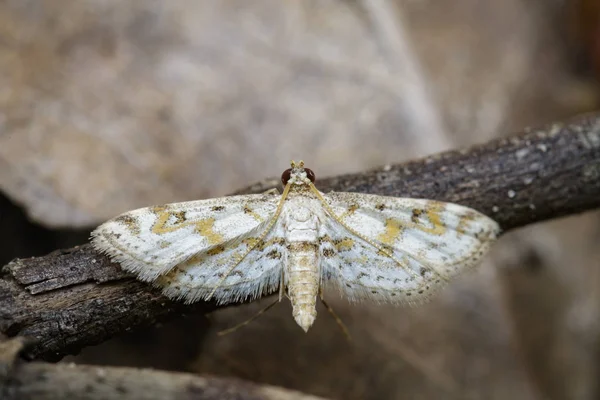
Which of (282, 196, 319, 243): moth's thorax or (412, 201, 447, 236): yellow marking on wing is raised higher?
(412, 201, 447, 236): yellow marking on wing

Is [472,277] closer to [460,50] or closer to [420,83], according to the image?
[420,83]

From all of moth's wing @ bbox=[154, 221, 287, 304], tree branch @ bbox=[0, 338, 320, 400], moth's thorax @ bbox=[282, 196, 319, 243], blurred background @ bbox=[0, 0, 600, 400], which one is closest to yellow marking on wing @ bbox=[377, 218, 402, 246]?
moth's thorax @ bbox=[282, 196, 319, 243]

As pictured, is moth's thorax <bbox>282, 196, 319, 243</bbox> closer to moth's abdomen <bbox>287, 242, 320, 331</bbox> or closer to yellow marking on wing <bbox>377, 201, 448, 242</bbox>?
moth's abdomen <bbox>287, 242, 320, 331</bbox>

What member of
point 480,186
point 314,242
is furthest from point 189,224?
point 480,186

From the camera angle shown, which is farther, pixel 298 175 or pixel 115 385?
pixel 298 175

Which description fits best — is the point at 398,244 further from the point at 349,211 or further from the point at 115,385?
the point at 115,385

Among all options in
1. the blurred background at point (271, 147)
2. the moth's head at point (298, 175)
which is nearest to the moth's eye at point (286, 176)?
the moth's head at point (298, 175)
